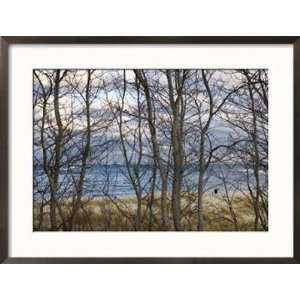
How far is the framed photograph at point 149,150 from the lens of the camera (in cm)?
128

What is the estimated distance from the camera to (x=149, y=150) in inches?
51.0

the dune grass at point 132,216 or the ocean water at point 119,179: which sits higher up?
the ocean water at point 119,179

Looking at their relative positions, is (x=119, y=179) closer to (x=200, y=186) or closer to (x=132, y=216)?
(x=132, y=216)

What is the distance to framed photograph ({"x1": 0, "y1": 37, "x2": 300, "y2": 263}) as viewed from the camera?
1.28 metres

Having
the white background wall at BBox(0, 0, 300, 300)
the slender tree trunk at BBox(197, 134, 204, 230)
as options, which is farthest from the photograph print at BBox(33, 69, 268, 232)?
the white background wall at BBox(0, 0, 300, 300)

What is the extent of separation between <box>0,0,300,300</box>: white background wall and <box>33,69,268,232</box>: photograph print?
123 mm
